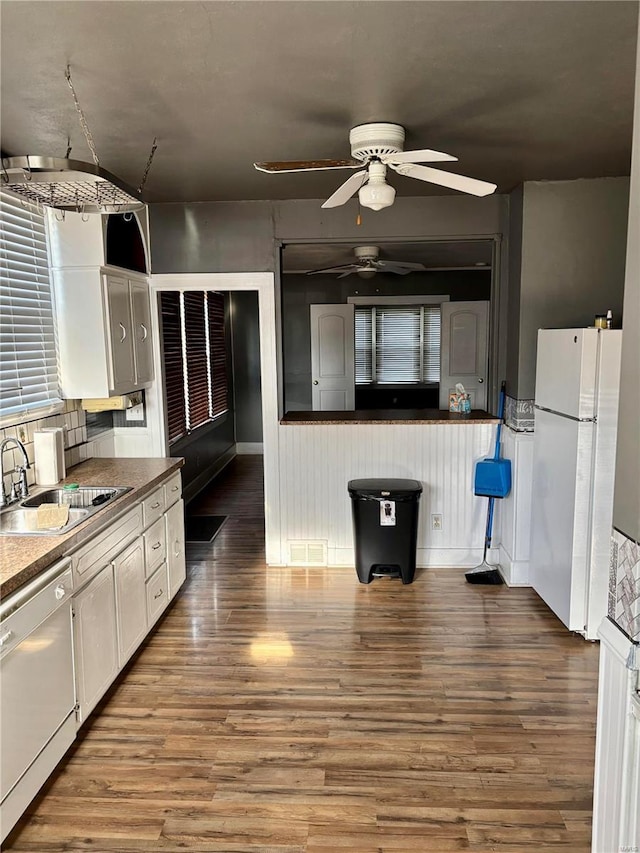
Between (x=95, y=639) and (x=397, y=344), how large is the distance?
5730mm

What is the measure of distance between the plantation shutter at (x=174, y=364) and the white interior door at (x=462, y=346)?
2.69m

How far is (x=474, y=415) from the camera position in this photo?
15.5ft

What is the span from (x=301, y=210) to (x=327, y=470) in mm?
1845

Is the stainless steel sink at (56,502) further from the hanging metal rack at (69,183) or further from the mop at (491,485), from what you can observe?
the mop at (491,485)

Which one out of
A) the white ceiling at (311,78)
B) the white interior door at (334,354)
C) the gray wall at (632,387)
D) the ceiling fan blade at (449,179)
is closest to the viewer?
the gray wall at (632,387)

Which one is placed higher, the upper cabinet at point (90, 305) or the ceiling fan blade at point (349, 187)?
the ceiling fan blade at point (349, 187)

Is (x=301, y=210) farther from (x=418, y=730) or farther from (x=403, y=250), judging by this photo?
(x=418, y=730)

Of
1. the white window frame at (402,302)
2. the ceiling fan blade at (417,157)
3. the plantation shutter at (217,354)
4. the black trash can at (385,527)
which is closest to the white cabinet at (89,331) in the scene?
the black trash can at (385,527)

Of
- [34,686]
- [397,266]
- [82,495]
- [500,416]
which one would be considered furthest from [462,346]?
[34,686]

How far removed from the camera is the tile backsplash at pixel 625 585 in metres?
1.63

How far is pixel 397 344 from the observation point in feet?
25.6

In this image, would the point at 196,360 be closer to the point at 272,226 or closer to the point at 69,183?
the point at 272,226

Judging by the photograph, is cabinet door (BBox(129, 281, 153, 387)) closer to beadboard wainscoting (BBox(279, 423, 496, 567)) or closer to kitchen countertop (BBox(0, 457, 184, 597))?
kitchen countertop (BBox(0, 457, 184, 597))

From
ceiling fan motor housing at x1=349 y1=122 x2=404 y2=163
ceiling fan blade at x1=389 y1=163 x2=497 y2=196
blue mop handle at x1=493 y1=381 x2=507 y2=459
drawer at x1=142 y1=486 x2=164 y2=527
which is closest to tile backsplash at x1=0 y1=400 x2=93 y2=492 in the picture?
drawer at x1=142 y1=486 x2=164 y2=527
